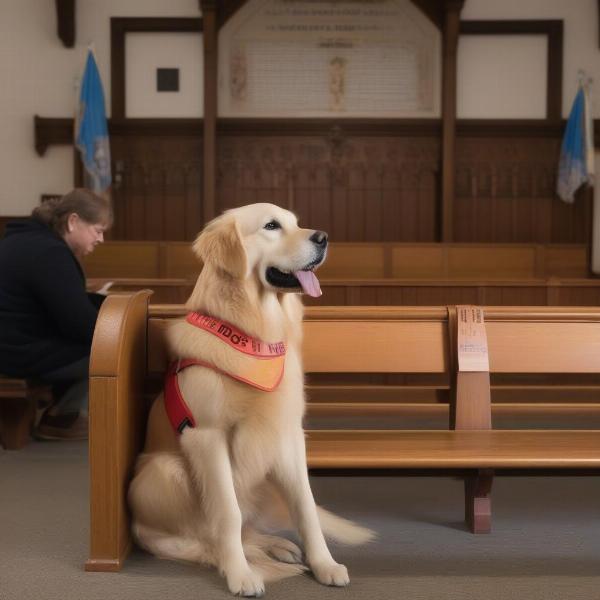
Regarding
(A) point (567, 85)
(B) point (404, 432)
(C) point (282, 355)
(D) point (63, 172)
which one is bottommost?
(B) point (404, 432)

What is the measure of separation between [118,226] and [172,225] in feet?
2.21

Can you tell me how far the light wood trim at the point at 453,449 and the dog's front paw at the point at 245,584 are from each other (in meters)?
0.39

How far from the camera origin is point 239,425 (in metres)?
2.35

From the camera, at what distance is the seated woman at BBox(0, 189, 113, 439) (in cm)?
389

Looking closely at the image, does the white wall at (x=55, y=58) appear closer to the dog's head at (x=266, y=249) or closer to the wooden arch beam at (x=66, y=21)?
the wooden arch beam at (x=66, y=21)

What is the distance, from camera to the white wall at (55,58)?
9.80 metres

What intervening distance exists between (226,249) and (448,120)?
7876 mm

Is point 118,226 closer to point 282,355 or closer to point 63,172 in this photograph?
point 63,172

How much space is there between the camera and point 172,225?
10094 millimetres

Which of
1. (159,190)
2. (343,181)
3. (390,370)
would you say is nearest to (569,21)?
(343,181)

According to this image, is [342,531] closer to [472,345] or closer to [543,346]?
[472,345]

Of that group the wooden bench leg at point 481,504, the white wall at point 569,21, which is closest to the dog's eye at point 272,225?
the wooden bench leg at point 481,504

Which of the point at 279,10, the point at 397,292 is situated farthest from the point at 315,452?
the point at 279,10

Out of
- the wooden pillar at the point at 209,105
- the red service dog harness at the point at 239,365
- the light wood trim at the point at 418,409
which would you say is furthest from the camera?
the wooden pillar at the point at 209,105
